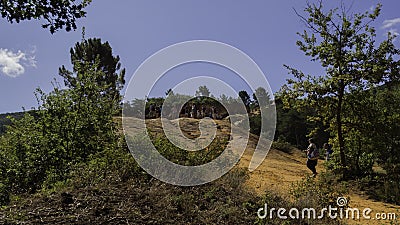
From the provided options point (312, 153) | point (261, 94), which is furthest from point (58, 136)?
point (312, 153)

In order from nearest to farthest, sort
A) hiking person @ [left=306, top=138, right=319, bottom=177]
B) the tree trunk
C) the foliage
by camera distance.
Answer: the foliage → the tree trunk → hiking person @ [left=306, top=138, right=319, bottom=177]

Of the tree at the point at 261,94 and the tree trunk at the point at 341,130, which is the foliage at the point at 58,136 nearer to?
the tree at the point at 261,94

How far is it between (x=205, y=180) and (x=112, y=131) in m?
4.12

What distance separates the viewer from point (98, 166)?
781cm

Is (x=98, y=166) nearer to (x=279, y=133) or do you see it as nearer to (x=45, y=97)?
(x=45, y=97)

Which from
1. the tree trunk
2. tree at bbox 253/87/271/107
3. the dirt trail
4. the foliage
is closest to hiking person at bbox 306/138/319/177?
the dirt trail

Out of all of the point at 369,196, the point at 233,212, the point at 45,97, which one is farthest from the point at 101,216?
the point at 369,196

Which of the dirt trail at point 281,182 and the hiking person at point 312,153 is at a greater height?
the hiking person at point 312,153

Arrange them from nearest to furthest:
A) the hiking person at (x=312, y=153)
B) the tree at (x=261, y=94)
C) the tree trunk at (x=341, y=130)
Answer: the tree at (x=261, y=94) → the tree trunk at (x=341, y=130) → the hiking person at (x=312, y=153)

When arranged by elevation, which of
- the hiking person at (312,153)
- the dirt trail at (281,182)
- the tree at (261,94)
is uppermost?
the tree at (261,94)

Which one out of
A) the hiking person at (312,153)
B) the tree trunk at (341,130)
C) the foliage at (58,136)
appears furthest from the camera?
the hiking person at (312,153)

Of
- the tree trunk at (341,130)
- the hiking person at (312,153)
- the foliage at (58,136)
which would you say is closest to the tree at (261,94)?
the hiking person at (312,153)

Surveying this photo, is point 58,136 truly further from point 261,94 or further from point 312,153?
point 312,153

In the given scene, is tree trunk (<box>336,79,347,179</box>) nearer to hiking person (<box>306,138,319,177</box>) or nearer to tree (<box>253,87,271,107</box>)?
hiking person (<box>306,138,319,177</box>)
